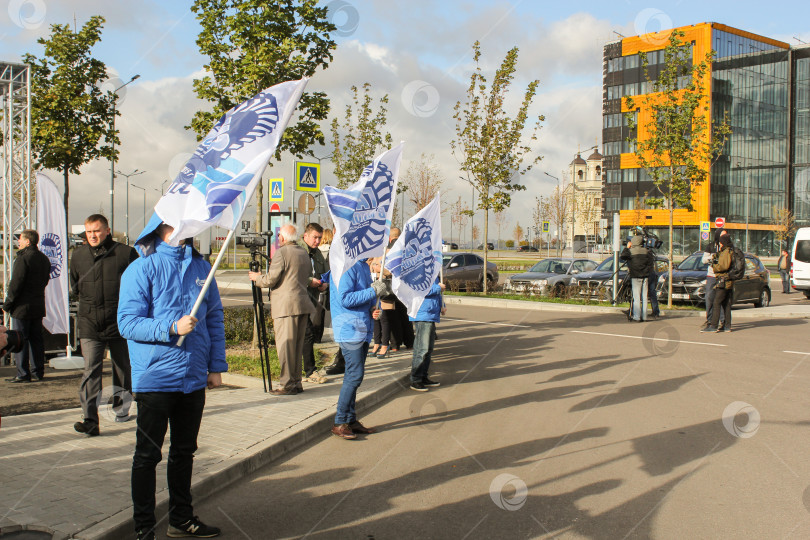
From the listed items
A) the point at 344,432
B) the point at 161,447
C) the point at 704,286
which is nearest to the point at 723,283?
the point at 704,286

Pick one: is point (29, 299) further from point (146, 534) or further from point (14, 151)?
point (146, 534)

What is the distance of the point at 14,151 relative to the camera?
11969mm

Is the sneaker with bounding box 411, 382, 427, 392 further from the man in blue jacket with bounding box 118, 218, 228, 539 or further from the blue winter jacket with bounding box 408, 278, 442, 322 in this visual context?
the man in blue jacket with bounding box 118, 218, 228, 539

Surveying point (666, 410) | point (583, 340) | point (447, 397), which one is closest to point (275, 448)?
point (447, 397)

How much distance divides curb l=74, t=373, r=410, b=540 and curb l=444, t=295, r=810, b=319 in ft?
42.2

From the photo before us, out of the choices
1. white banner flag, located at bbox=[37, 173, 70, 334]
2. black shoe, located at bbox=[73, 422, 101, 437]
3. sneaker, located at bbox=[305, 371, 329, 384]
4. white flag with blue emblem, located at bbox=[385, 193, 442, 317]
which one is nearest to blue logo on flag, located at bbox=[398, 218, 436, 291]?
white flag with blue emblem, located at bbox=[385, 193, 442, 317]

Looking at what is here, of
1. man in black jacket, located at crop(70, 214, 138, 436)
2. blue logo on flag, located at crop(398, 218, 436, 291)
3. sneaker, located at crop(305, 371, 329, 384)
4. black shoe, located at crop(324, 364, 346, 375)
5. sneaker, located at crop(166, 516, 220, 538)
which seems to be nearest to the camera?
sneaker, located at crop(166, 516, 220, 538)

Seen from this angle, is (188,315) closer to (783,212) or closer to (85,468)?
(85,468)

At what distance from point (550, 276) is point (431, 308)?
628 inches

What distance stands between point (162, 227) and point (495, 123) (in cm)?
2123

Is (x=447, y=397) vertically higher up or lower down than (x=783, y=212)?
lower down

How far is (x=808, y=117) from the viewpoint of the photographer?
83125mm

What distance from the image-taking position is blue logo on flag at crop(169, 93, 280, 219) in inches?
171

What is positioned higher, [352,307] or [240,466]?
[352,307]
